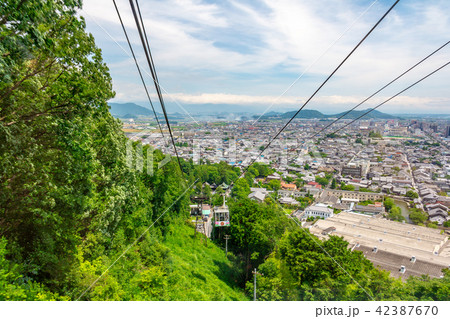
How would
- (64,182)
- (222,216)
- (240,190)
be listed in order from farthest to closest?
(240,190) < (222,216) < (64,182)

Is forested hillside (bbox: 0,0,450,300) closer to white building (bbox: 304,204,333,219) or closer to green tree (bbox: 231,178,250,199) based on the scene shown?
white building (bbox: 304,204,333,219)

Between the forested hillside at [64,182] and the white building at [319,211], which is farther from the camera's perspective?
the white building at [319,211]

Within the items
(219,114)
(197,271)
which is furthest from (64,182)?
(219,114)

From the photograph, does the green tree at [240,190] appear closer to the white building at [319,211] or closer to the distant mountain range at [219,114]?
the white building at [319,211]

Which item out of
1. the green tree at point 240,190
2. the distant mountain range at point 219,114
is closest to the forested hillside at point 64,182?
the distant mountain range at point 219,114

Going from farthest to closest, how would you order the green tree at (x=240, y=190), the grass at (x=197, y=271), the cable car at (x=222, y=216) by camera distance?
the green tree at (x=240, y=190)
the cable car at (x=222, y=216)
the grass at (x=197, y=271)

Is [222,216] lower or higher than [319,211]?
higher

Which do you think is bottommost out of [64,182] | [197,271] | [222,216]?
[197,271]

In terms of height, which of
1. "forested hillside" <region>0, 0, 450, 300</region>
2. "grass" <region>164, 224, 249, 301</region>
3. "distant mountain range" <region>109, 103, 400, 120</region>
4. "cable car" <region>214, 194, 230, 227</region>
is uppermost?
"distant mountain range" <region>109, 103, 400, 120</region>

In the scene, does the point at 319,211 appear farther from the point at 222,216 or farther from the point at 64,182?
the point at 64,182

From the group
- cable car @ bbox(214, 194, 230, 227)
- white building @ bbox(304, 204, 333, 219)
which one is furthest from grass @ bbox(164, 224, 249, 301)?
white building @ bbox(304, 204, 333, 219)

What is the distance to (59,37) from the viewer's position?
3.49 meters
